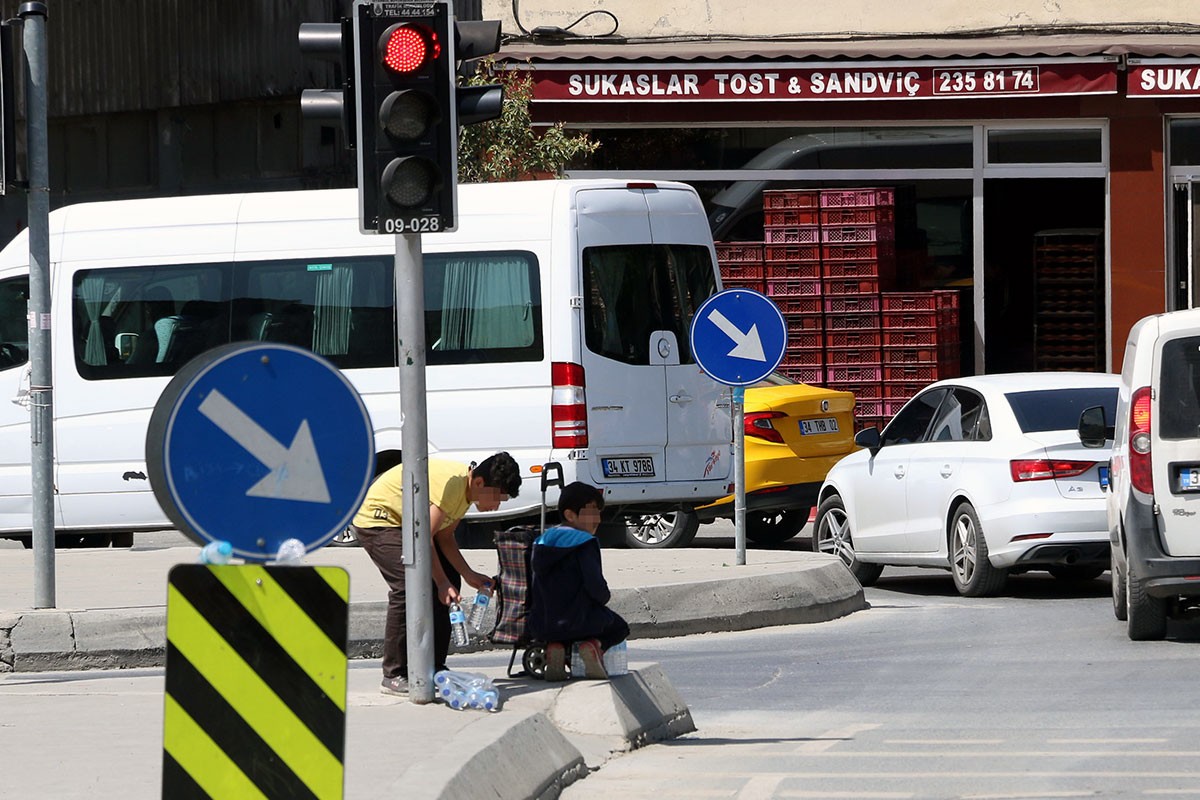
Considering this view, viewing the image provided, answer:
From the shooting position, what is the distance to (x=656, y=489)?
14938 millimetres

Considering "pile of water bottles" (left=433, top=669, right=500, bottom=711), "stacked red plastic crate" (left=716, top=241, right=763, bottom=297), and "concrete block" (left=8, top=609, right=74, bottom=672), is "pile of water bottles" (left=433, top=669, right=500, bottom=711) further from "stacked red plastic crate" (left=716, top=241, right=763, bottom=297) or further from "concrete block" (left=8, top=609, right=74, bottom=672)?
"stacked red plastic crate" (left=716, top=241, right=763, bottom=297)

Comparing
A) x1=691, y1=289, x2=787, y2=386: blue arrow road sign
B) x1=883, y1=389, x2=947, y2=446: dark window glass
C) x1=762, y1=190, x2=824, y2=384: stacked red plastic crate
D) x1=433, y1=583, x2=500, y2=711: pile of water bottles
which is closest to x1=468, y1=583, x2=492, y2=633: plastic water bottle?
x1=433, y1=583, x2=500, y2=711: pile of water bottles

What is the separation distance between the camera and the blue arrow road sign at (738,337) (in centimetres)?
1324

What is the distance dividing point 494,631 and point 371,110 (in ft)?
7.98

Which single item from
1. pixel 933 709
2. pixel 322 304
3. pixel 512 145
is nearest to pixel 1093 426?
pixel 933 709

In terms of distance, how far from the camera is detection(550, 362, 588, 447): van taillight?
1458cm

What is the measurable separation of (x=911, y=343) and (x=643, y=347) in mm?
6185

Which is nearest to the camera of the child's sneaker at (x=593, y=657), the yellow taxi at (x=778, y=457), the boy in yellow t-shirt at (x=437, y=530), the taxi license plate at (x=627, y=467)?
the boy in yellow t-shirt at (x=437, y=530)

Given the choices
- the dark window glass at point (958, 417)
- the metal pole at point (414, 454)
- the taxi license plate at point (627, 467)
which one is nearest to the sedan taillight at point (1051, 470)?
the dark window glass at point (958, 417)

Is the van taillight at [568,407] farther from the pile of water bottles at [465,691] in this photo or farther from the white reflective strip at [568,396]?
the pile of water bottles at [465,691]

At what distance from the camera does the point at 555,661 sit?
894cm

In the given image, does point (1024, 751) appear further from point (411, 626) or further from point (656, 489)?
point (656, 489)

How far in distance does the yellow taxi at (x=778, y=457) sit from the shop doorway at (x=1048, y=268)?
5.10 m

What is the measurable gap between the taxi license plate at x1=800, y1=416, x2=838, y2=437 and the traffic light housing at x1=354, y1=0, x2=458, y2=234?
8589mm
